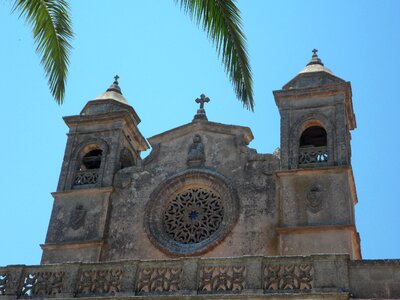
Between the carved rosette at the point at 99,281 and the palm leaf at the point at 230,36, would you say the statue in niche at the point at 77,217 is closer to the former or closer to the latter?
the carved rosette at the point at 99,281

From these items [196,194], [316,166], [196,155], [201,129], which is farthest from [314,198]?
[201,129]

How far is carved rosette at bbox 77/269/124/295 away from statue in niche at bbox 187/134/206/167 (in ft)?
19.9

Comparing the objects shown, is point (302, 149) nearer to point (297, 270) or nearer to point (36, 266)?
point (297, 270)

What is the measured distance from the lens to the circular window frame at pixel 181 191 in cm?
1895

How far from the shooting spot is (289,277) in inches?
550

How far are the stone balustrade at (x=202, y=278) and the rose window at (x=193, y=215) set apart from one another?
385cm

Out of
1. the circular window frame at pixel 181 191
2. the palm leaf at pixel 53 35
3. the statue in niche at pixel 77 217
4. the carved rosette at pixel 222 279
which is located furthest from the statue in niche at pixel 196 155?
the palm leaf at pixel 53 35

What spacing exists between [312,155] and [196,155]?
356 cm

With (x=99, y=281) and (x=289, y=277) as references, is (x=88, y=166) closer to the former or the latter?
(x=99, y=281)

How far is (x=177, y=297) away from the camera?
46.8 ft

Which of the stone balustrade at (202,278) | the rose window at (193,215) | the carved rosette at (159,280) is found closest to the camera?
the stone balustrade at (202,278)

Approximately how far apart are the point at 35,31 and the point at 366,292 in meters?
8.40

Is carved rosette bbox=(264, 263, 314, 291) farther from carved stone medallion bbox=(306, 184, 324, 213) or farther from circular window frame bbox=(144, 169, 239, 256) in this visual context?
circular window frame bbox=(144, 169, 239, 256)

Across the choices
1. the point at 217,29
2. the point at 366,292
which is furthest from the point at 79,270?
the point at 217,29
